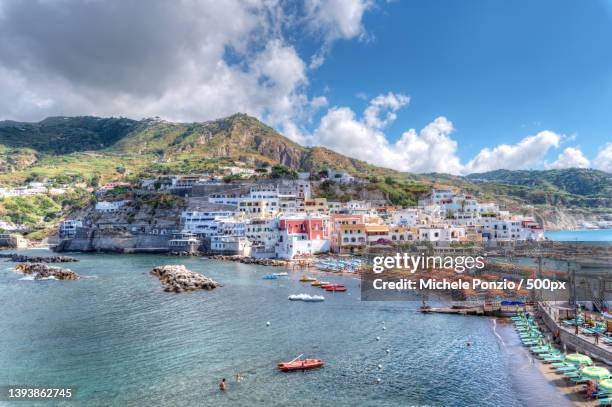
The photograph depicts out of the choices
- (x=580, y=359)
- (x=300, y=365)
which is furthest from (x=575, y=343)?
(x=300, y=365)

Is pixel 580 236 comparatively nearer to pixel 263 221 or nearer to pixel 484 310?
pixel 263 221

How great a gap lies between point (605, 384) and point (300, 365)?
1463 centimetres

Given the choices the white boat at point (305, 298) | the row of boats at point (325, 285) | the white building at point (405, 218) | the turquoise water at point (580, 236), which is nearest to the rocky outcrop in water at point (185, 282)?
the row of boats at point (325, 285)

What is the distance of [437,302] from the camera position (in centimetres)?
4241

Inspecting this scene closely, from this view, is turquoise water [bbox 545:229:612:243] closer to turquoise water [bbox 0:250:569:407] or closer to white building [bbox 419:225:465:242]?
white building [bbox 419:225:465:242]

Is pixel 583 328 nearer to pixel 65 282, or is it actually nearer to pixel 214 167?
pixel 65 282

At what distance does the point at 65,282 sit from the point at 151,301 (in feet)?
62.2

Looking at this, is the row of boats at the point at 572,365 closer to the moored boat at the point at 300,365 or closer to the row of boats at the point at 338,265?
the moored boat at the point at 300,365

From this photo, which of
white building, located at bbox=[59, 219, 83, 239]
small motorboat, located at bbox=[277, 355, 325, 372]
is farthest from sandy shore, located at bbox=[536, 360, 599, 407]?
white building, located at bbox=[59, 219, 83, 239]

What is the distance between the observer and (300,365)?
83.9 ft

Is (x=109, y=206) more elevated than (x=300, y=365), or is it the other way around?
(x=109, y=206)

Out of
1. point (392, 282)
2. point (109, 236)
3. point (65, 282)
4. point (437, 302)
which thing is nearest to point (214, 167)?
point (109, 236)

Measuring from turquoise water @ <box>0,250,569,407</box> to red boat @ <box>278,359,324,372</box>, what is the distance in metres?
0.54

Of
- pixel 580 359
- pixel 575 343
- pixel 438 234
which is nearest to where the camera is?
pixel 580 359
